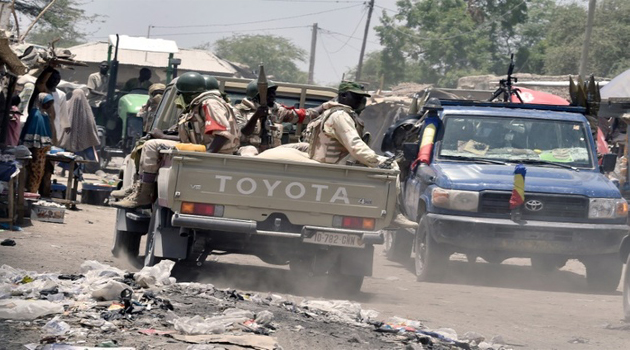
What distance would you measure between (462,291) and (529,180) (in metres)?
1.48

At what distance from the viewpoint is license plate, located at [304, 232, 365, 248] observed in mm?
9750

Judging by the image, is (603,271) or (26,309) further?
(603,271)

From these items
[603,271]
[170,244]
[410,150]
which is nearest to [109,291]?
[170,244]

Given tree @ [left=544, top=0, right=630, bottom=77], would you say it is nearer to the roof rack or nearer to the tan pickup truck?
the roof rack

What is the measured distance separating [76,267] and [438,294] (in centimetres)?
363

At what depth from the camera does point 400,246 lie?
584 inches

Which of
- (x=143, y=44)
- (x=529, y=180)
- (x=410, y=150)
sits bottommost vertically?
(x=529, y=180)

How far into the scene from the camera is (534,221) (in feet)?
39.2

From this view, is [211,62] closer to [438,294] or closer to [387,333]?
[438,294]

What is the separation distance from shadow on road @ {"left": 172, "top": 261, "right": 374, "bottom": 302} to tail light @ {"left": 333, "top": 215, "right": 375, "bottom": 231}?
75 cm

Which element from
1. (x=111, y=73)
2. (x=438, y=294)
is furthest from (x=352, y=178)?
(x=111, y=73)

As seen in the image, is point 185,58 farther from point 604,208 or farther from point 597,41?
point 604,208

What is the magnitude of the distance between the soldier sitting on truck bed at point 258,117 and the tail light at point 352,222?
1.21 m

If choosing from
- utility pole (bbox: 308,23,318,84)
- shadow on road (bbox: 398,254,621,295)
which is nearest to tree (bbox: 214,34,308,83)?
utility pole (bbox: 308,23,318,84)
